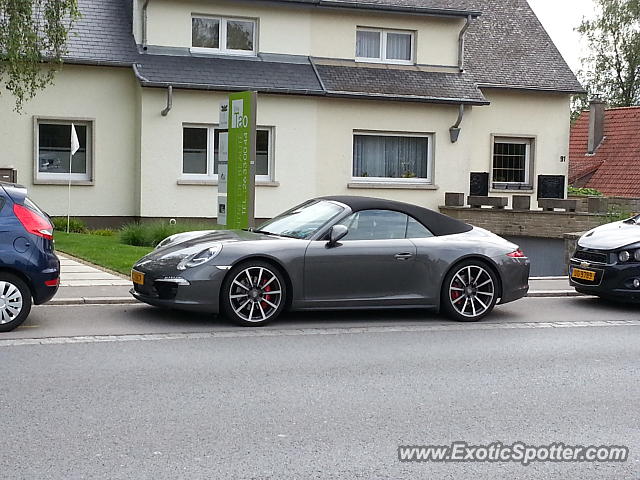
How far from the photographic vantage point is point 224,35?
77.8 ft

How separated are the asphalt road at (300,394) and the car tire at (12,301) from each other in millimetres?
261

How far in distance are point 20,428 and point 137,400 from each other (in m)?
1.03

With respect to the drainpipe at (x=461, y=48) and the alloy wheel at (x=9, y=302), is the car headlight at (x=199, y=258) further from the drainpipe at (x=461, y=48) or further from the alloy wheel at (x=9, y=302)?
the drainpipe at (x=461, y=48)

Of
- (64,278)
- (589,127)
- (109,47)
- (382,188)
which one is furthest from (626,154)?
Answer: (64,278)

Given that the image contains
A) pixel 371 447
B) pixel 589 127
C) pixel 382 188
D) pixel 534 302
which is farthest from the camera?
pixel 589 127

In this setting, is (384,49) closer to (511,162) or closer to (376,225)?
(511,162)

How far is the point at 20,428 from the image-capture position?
20.2ft

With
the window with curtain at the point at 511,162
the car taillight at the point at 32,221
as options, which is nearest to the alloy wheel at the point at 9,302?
the car taillight at the point at 32,221

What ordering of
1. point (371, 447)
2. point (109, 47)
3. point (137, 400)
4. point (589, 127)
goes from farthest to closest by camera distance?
point (589, 127) → point (109, 47) → point (137, 400) → point (371, 447)

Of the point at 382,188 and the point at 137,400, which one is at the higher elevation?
the point at 382,188

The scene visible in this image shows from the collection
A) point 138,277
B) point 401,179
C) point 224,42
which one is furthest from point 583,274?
point 224,42

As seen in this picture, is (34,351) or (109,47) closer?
(34,351)

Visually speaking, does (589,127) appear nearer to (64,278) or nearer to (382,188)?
(382,188)

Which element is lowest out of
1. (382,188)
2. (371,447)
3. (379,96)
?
(371,447)
